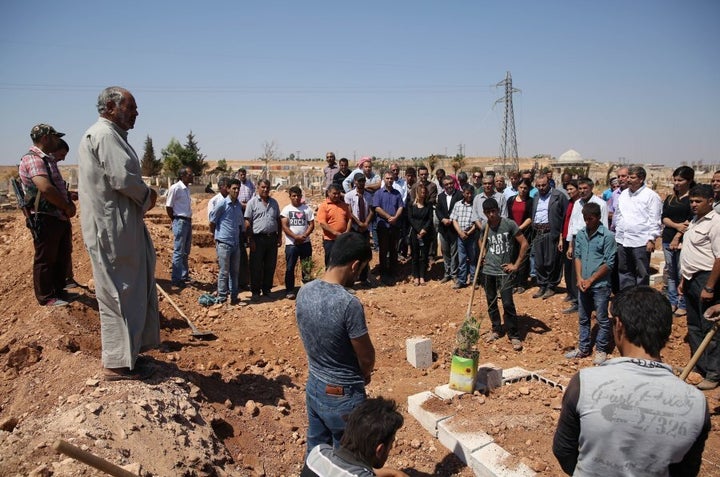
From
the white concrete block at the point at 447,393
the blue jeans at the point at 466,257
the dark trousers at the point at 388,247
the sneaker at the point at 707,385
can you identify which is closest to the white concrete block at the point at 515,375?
the white concrete block at the point at 447,393

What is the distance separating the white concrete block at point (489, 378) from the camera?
4.67 meters

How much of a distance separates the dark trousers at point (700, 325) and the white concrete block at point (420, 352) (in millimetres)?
2726

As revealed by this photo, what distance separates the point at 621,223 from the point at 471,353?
3.44m

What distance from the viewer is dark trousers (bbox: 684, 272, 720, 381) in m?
4.70

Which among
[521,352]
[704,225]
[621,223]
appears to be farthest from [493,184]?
[704,225]

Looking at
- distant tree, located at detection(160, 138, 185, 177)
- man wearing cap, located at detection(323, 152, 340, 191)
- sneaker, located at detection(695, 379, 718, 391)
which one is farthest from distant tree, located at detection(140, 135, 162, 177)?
sneaker, located at detection(695, 379, 718, 391)

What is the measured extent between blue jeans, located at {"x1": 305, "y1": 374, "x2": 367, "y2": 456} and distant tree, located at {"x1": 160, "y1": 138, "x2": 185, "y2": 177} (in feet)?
123

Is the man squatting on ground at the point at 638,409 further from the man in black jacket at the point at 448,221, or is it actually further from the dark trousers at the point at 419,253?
the dark trousers at the point at 419,253

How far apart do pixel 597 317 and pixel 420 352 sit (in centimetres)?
207

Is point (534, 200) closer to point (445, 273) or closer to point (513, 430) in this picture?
point (445, 273)

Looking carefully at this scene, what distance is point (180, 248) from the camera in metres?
7.79

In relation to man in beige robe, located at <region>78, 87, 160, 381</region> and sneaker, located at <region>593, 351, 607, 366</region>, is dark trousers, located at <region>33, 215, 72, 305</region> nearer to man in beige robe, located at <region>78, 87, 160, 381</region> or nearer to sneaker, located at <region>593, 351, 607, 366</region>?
man in beige robe, located at <region>78, 87, 160, 381</region>

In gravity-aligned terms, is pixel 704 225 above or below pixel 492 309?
above

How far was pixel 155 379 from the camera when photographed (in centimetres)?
366
